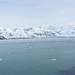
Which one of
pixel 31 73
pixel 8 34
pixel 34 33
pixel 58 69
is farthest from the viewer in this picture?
pixel 34 33

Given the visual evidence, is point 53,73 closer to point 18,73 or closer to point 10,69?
point 18,73

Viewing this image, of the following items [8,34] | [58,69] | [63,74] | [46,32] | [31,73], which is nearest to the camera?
[63,74]

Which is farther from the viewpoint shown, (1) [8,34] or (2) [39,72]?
(1) [8,34]

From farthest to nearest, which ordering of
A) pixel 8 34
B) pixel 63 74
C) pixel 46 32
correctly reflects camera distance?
pixel 46 32 < pixel 8 34 < pixel 63 74

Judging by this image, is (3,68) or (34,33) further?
(34,33)

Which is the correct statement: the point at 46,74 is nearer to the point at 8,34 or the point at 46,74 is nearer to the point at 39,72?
the point at 39,72

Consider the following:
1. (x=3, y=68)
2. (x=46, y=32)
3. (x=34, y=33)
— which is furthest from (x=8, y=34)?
(x=3, y=68)

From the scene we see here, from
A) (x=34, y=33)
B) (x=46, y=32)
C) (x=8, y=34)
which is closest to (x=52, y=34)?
(x=46, y=32)

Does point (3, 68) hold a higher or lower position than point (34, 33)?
higher

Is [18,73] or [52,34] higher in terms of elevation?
[18,73]
